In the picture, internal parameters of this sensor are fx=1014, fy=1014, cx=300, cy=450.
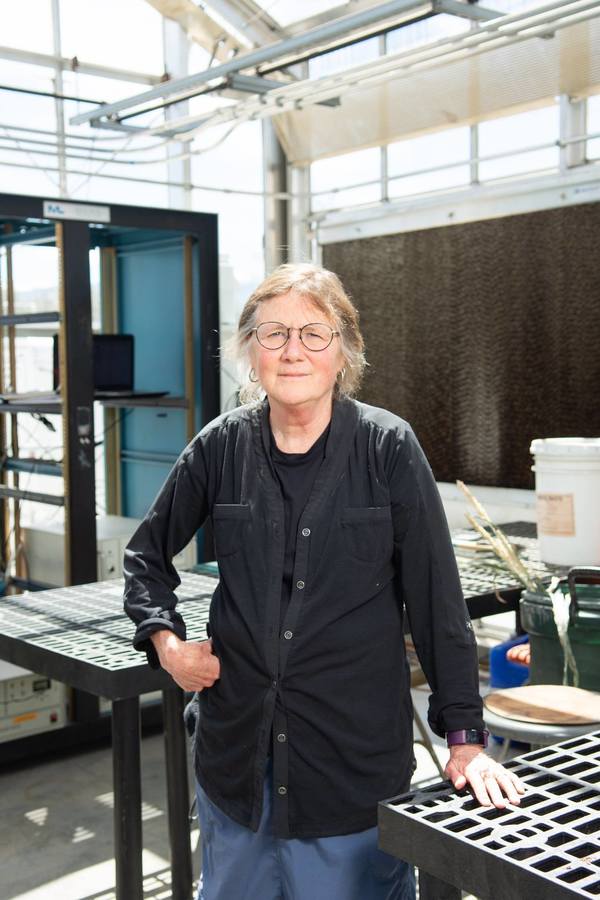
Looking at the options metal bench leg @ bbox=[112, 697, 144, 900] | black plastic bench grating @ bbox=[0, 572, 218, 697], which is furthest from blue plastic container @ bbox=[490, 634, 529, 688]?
metal bench leg @ bbox=[112, 697, 144, 900]

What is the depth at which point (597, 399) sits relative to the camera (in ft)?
12.0

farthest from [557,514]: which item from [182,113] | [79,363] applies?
[182,113]

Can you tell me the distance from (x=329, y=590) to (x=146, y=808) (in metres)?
2.23

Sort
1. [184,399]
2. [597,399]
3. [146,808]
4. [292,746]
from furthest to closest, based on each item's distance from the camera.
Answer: [184,399] → [597,399] → [146,808] → [292,746]

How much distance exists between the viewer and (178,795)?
246cm

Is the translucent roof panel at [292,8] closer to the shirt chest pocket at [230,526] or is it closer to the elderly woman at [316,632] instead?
the elderly woman at [316,632]

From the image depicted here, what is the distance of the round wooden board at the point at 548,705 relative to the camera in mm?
1992

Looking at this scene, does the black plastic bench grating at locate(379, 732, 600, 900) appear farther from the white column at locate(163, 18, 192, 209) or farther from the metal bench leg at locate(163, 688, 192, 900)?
the white column at locate(163, 18, 192, 209)

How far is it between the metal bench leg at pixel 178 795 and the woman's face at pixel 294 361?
1121mm

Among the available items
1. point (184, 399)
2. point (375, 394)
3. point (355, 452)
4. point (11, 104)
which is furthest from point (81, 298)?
point (355, 452)

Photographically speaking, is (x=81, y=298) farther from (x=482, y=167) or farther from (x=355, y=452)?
(x=355, y=452)

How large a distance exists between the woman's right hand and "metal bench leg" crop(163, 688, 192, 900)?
0.82 metres

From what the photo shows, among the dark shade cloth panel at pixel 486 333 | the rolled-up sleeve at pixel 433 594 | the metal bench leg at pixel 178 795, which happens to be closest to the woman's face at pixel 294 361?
the rolled-up sleeve at pixel 433 594

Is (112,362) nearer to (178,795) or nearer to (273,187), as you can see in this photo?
(273,187)
